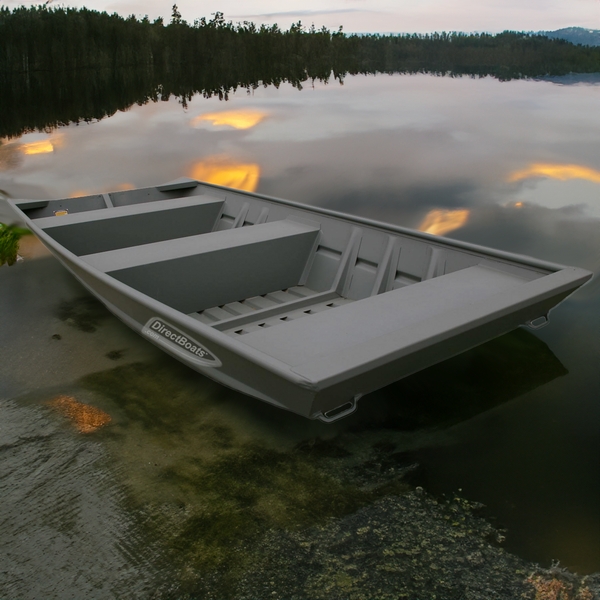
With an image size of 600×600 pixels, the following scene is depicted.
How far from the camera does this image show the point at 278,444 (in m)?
3.12

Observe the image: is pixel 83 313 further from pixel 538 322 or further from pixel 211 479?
pixel 538 322

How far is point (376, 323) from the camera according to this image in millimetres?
3047

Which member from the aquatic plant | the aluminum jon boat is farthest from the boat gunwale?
the aquatic plant

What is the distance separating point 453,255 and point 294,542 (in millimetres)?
2307

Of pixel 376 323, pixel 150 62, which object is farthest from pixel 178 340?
pixel 150 62

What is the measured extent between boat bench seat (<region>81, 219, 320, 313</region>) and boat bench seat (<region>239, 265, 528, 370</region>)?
4.46 feet

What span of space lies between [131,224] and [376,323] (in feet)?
10.9

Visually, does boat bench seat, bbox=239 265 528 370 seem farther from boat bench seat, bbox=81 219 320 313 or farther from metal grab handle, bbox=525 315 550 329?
boat bench seat, bbox=81 219 320 313

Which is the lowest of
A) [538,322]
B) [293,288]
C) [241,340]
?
[293,288]

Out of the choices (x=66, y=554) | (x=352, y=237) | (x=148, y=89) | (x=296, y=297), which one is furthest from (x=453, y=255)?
(x=148, y=89)

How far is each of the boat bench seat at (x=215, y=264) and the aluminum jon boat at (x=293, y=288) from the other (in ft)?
0.03

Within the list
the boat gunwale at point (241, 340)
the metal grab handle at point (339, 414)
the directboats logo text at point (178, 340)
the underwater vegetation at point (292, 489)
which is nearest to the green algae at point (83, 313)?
the boat gunwale at point (241, 340)

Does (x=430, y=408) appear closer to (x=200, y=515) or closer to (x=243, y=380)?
(x=243, y=380)

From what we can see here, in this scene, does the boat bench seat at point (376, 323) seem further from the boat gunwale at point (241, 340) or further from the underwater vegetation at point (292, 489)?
the underwater vegetation at point (292, 489)
